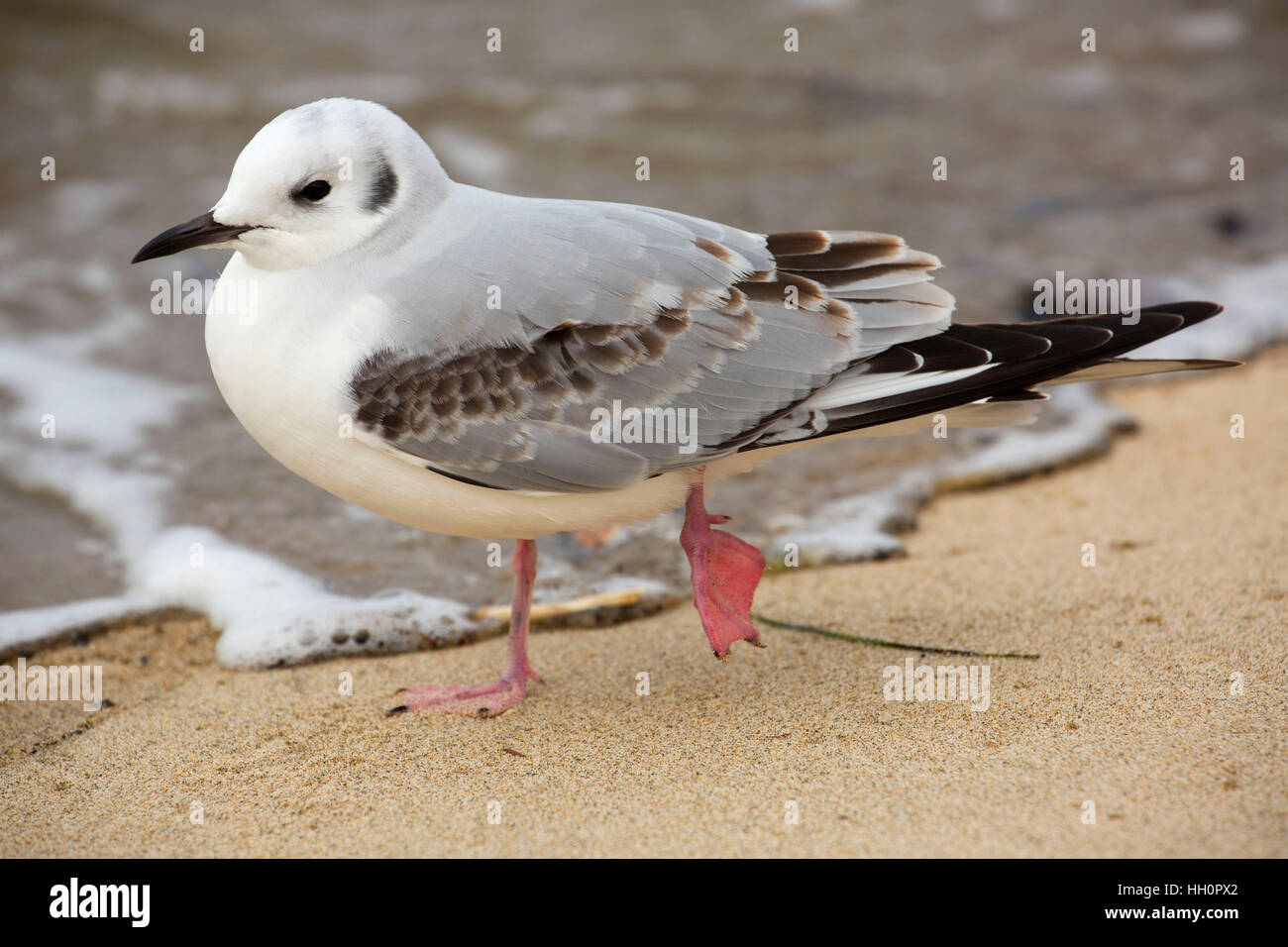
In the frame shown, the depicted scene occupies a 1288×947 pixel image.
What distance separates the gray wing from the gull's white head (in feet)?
0.82

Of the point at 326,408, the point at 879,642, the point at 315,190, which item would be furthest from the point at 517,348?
the point at 879,642

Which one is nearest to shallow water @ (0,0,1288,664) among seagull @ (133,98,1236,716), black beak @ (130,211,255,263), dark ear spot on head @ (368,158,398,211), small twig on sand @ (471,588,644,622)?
small twig on sand @ (471,588,644,622)

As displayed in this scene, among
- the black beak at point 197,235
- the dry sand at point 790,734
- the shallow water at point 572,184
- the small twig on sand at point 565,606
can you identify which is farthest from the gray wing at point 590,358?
the shallow water at point 572,184

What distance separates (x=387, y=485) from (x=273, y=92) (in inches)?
358

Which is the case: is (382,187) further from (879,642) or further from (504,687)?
(879,642)

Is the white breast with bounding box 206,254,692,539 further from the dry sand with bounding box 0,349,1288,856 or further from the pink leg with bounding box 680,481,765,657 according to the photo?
the dry sand with bounding box 0,349,1288,856

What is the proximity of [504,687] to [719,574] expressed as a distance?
2.68 ft

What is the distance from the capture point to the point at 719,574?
4.16m

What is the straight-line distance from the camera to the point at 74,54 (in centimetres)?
1207

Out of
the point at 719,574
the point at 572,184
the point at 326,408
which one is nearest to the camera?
the point at 326,408

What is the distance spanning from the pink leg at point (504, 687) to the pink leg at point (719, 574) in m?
0.61

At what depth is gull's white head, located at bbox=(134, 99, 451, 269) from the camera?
3697mm

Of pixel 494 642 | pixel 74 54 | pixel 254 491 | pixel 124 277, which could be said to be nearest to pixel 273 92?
pixel 74 54

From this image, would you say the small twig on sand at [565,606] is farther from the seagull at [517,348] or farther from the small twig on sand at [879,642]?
the seagull at [517,348]
